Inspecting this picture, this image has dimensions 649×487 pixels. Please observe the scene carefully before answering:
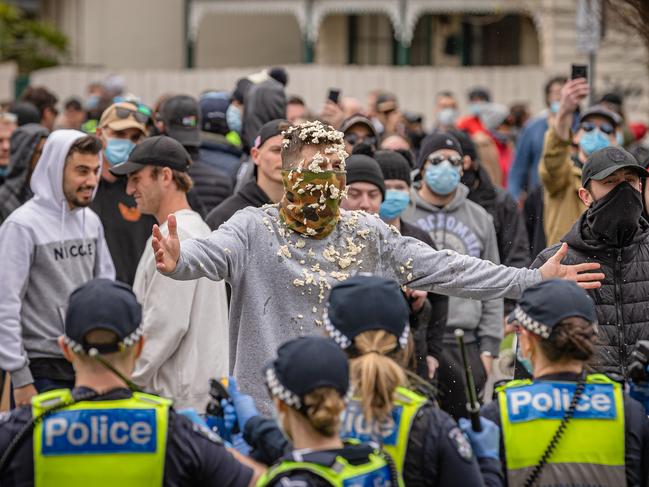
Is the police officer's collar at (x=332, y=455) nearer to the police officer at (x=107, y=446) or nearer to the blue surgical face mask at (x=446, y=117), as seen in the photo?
the police officer at (x=107, y=446)

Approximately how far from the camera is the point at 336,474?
407 cm

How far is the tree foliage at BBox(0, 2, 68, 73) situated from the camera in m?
31.3

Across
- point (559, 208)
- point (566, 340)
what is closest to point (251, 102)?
point (559, 208)

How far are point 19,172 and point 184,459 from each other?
5.68 meters

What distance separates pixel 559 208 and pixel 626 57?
16960mm

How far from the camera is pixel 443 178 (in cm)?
865

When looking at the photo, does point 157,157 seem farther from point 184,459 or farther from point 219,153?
point 219,153

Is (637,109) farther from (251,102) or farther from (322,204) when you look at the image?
(322,204)

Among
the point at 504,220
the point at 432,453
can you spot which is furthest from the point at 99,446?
the point at 504,220

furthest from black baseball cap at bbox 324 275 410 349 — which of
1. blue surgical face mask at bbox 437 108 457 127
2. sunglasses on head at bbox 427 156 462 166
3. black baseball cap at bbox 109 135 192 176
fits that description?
blue surgical face mask at bbox 437 108 457 127

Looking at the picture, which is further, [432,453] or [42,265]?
[42,265]

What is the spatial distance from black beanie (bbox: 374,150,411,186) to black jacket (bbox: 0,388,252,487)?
13.7 feet

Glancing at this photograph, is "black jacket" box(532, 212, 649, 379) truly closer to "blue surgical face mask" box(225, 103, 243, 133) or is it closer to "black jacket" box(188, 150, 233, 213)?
"black jacket" box(188, 150, 233, 213)

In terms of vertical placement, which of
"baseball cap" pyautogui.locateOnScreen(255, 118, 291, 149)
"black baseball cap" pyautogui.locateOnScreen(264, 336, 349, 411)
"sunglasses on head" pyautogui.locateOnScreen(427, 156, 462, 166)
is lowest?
"black baseball cap" pyautogui.locateOnScreen(264, 336, 349, 411)
